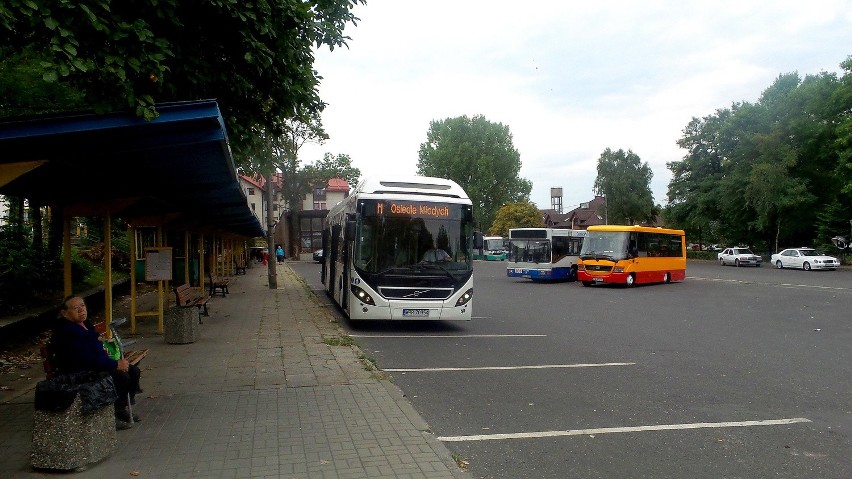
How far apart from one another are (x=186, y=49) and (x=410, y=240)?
562 centimetres

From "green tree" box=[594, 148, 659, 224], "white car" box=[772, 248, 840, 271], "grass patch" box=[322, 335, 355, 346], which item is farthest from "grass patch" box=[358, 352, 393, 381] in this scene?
"green tree" box=[594, 148, 659, 224]

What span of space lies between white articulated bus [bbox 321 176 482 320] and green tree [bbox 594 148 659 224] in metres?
75.5

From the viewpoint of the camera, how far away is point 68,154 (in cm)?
584

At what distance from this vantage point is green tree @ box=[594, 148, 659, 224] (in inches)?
3332

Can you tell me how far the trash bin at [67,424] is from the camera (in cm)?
495

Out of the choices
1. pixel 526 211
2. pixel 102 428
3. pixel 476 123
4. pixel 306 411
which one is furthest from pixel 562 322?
pixel 476 123

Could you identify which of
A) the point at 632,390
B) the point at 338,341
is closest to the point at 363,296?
the point at 338,341

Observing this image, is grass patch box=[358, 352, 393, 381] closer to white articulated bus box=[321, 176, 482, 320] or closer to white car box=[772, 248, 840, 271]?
white articulated bus box=[321, 176, 482, 320]

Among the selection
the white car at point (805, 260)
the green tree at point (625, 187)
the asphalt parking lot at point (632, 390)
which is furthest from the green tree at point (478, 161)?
the asphalt parking lot at point (632, 390)

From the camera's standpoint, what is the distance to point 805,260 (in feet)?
138

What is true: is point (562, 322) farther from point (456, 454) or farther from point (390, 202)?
point (456, 454)

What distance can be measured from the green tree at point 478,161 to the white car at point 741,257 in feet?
128

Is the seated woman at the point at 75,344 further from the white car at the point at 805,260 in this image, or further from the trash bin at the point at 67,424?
the white car at the point at 805,260

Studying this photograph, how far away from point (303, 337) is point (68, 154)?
687cm
